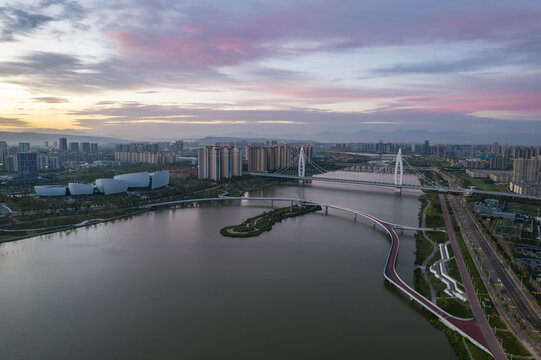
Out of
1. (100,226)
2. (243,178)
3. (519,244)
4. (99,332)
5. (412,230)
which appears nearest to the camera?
(99,332)

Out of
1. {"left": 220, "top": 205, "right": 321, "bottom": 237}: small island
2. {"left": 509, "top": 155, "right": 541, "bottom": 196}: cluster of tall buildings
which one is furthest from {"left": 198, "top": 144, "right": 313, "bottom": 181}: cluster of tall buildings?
{"left": 509, "top": 155, "right": 541, "bottom": 196}: cluster of tall buildings

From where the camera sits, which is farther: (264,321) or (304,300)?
(304,300)

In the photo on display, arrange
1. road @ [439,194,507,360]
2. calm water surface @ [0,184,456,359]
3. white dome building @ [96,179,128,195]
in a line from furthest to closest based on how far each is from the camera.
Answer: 1. white dome building @ [96,179,128,195]
2. calm water surface @ [0,184,456,359]
3. road @ [439,194,507,360]

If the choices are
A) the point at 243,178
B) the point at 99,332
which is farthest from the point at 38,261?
the point at 243,178

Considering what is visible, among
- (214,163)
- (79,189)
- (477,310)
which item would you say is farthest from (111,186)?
(477,310)

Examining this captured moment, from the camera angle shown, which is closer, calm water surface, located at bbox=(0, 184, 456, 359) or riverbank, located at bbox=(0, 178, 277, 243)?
calm water surface, located at bbox=(0, 184, 456, 359)

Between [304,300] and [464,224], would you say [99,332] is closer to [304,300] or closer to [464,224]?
[304,300]

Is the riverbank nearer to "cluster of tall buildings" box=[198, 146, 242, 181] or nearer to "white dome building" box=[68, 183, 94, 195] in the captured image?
"white dome building" box=[68, 183, 94, 195]

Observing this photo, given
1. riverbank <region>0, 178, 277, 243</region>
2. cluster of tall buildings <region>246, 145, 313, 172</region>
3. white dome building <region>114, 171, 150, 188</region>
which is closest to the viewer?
riverbank <region>0, 178, 277, 243</region>
